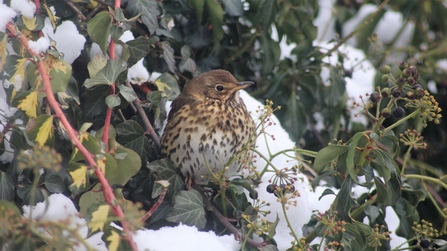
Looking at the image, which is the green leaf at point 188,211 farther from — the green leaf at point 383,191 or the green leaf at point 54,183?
the green leaf at point 383,191

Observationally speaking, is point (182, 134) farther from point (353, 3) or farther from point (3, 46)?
point (353, 3)

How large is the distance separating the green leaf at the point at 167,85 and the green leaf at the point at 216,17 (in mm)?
408

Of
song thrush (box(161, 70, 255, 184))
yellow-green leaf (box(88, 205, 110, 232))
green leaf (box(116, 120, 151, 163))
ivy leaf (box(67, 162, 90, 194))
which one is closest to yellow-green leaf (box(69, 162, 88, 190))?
ivy leaf (box(67, 162, 90, 194))

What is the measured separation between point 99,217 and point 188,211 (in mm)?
637

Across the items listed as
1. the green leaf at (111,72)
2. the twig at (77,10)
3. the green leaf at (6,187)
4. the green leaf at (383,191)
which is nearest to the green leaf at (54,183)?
the green leaf at (6,187)

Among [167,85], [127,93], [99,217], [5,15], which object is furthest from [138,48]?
[99,217]

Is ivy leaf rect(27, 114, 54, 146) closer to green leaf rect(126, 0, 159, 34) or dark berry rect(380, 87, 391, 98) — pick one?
green leaf rect(126, 0, 159, 34)

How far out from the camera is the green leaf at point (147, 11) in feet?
8.41

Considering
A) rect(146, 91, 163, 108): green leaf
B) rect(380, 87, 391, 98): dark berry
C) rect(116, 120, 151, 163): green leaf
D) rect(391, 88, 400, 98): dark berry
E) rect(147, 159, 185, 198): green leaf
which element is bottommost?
rect(147, 159, 185, 198): green leaf

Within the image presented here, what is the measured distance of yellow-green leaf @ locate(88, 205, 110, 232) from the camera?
64.4 inches

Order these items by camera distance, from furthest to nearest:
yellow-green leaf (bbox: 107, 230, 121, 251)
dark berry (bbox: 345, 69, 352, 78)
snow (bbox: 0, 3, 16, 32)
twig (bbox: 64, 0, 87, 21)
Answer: dark berry (bbox: 345, 69, 352, 78) < twig (bbox: 64, 0, 87, 21) < snow (bbox: 0, 3, 16, 32) < yellow-green leaf (bbox: 107, 230, 121, 251)

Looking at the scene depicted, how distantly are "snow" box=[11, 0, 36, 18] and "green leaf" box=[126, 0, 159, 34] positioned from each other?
18.0 inches

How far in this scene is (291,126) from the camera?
10.5ft

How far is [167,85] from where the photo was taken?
102 inches
